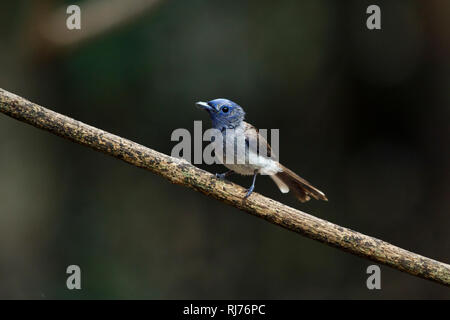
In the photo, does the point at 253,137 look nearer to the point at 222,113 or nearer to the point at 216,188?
the point at 222,113

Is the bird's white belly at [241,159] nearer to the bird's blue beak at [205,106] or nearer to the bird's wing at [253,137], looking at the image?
the bird's wing at [253,137]

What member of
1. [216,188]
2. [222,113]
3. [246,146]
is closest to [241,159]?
[246,146]

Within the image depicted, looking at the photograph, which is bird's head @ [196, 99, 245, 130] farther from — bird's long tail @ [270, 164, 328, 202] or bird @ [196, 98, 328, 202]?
bird's long tail @ [270, 164, 328, 202]

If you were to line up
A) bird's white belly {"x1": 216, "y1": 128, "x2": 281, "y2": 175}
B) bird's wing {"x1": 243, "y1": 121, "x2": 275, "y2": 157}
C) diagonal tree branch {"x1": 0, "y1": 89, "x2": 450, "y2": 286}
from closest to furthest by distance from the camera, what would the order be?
diagonal tree branch {"x1": 0, "y1": 89, "x2": 450, "y2": 286} → bird's white belly {"x1": 216, "y1": 128, "x2": 281, "y2": 175} → bird's wing {"x1": 243, "y1": 121, "x2": 275, "y2": 157}

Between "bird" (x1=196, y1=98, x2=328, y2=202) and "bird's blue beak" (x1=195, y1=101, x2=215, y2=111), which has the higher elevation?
"bird's blue beak" (x1=195, y1=101, x2=215, y2=111)

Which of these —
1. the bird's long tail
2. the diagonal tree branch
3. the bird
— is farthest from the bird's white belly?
the diagonal tree branch

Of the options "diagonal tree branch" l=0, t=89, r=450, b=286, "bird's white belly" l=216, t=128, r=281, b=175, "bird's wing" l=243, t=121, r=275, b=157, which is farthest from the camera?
"bird's wing" l=243, t=121, r=275, b=157

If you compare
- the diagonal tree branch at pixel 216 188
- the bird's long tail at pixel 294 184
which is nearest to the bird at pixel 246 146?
the bird's long tail at pixel 294 184

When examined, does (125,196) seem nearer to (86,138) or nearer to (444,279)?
(86,138)
